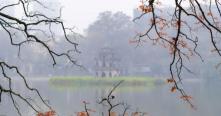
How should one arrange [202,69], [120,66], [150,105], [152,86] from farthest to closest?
[120,66], [202,69], [152,86], [150,105]

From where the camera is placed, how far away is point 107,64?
34250 millimetres

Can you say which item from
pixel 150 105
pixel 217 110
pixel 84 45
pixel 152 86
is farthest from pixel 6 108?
pixel 84 45

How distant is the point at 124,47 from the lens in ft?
119

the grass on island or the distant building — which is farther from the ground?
the distant building

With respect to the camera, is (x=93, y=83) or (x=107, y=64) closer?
(x=93, y=83)

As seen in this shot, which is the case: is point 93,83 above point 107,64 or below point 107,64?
below

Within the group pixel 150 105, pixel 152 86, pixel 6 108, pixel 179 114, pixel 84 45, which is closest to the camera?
pixel 179 114

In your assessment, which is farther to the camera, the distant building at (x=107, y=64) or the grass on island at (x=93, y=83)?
the distant building at (x=107, y=64)

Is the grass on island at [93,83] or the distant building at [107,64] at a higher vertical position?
the distant building at [107,64]

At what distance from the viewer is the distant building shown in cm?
3222

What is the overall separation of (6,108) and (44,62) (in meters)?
25.1

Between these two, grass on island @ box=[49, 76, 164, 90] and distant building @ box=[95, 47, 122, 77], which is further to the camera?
distant building @ box=[95, 47, 122, 77]

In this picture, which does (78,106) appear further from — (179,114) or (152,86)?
(152,86)

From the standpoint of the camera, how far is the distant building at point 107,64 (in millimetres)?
32219
